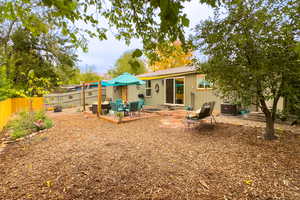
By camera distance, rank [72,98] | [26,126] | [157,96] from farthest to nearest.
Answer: [72,98] → [157,96] → [26,126]

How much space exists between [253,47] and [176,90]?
22.2ft

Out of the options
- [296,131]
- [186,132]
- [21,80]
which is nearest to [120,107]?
[186,132]

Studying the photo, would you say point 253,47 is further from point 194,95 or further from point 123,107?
point 194,95

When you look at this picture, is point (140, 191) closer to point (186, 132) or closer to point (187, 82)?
point (186, 132)

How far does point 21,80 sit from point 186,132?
483 inches

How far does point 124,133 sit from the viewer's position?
4.76m

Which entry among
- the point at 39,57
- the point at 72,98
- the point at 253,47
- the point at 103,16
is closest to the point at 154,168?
the point at 103,16

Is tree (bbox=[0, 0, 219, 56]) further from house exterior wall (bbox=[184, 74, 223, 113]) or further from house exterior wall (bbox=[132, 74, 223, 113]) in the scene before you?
house exterior wall (bbox=[184, 74, 223, 113])

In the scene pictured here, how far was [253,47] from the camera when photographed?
3.04 metres

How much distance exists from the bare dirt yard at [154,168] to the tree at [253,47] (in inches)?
49.2

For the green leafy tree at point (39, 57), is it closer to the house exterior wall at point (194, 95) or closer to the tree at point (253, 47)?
the house exterior wall at point (194, 95)

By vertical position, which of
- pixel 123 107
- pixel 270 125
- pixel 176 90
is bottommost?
pixel 270 125

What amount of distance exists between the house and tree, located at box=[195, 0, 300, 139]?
3.63m

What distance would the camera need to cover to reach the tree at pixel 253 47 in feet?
9.11
